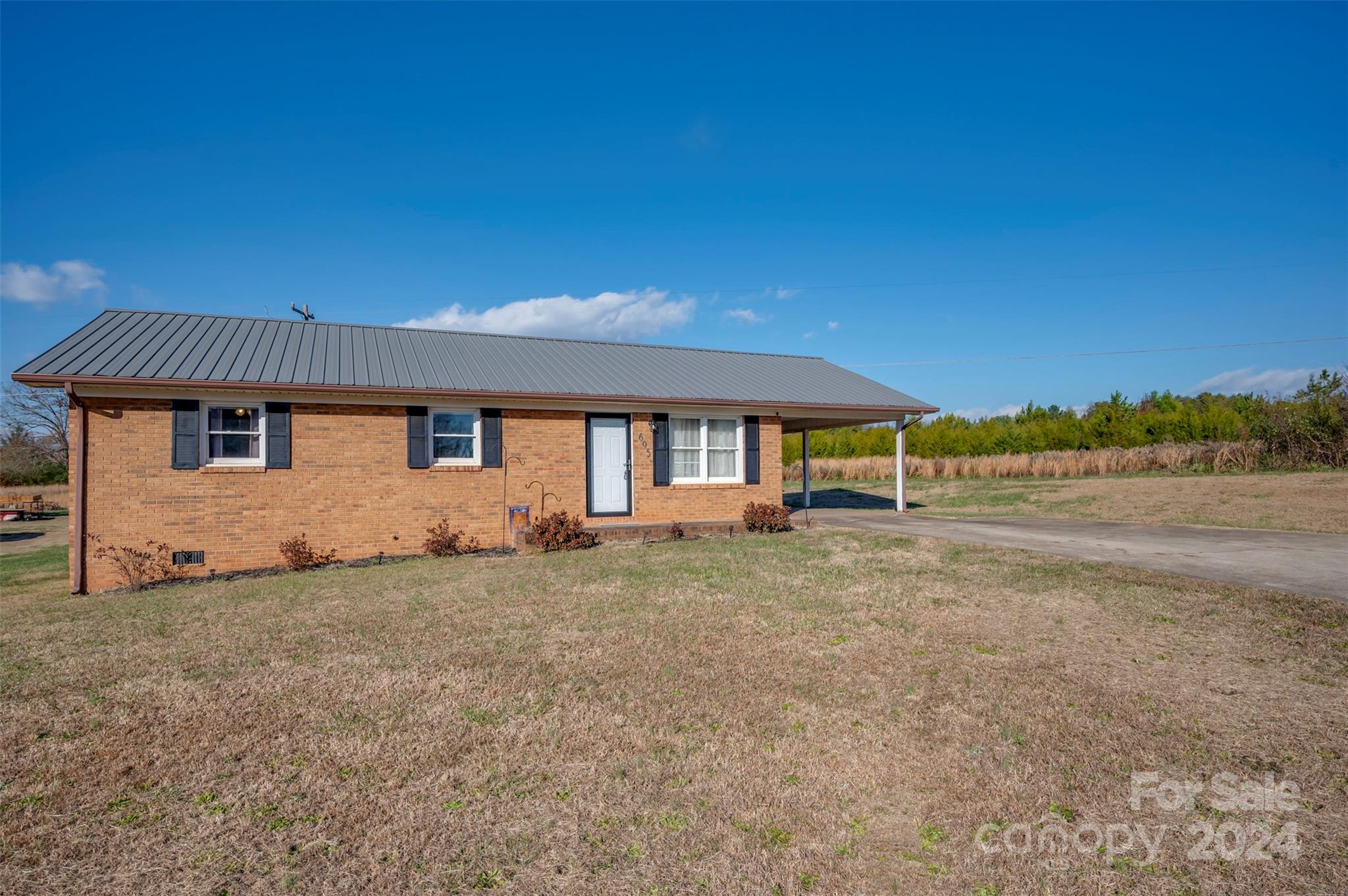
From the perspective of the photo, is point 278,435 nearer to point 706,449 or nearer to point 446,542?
point 446,542

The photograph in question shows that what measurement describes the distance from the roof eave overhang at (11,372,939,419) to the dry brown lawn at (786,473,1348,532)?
5.00 m

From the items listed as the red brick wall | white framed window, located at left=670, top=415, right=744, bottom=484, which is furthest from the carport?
the red brick wall

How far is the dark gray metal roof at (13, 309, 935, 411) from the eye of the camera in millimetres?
10758

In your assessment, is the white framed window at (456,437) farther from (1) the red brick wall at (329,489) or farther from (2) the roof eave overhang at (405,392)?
(2) the roof eave overhang at (405,392)

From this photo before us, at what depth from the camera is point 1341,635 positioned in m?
5.94

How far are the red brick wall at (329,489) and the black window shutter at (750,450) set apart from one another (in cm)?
135

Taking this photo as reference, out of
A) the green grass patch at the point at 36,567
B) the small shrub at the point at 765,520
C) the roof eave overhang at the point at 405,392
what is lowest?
the green grass patch at the point at 36,567

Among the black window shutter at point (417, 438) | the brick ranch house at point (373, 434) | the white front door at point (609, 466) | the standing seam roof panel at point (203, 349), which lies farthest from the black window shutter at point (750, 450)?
the standing seam roof panel at point (203, 349)

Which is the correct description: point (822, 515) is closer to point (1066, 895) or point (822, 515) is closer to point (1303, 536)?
point (1303, 536)

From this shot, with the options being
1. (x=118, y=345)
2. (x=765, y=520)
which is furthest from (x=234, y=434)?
(x=765, y=520)

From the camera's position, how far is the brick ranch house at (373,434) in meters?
10.4

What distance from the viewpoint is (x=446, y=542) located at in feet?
39.4

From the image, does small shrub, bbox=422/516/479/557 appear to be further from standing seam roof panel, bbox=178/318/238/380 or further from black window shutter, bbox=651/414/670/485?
standing seam roof panel, bbox=178/318/238/380

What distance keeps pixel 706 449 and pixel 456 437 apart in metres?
5.08
